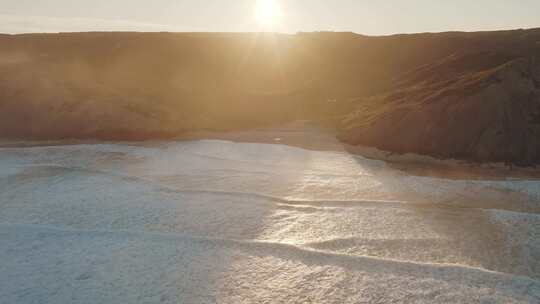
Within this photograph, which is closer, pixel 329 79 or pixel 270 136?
pixel 270 136

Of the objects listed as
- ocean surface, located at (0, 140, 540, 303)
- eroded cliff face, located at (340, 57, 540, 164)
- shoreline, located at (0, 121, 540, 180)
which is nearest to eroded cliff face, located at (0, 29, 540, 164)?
eroded cliff face, located at (340, 57, 540, 164)

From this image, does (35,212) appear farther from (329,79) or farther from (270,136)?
(329,79)

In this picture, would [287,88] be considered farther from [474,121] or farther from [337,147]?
[474,121]

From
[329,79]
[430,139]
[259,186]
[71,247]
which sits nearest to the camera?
A: [71,247]

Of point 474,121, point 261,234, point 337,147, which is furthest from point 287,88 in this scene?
point 261,234

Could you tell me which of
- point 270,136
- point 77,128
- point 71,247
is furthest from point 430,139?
point 77,128

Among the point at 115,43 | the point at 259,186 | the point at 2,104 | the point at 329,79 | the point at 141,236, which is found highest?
the point at 115,43

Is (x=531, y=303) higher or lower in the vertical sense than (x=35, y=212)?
lower
